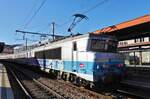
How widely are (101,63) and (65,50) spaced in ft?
15.3

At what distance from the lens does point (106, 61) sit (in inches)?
551

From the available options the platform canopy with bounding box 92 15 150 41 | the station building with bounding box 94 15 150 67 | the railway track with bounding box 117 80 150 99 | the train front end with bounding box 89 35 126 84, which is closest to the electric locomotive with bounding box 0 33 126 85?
the train front end with bounding box 89 35 126 84

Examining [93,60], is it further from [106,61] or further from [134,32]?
[134,32]

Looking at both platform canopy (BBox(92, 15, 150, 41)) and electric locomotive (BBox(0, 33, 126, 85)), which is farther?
platform canopy (BBox(92, 15, 150, 41))

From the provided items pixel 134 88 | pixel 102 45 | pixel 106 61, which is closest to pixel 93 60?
pixel 106 61

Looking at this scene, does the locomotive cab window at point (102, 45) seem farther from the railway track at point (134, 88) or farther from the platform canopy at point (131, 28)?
the platform canopy at point (131, 28)

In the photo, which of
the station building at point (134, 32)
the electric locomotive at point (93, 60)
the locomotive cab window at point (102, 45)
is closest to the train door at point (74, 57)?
the electric locomotive at point (93, 60)

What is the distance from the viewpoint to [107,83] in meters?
14.2

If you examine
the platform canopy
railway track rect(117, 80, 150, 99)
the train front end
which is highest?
the platform canopy

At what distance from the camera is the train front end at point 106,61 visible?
45.0 feet

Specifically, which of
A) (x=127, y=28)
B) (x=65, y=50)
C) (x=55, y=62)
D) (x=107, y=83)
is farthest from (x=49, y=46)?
(x=107, y=83)

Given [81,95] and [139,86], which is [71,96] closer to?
[81,95]

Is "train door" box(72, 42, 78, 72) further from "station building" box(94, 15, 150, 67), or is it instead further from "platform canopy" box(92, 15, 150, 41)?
"station building" box(94, 15, 150, 67)

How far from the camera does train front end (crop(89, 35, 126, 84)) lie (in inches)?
539
